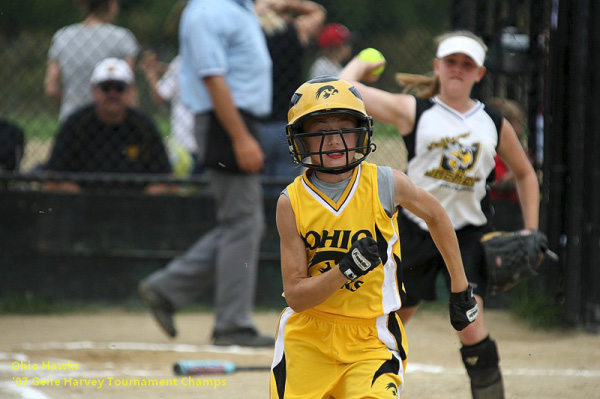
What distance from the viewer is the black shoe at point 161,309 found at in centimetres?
606

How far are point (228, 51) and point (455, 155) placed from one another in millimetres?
2207

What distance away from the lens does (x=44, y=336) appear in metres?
6.34

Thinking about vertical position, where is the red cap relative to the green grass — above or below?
above

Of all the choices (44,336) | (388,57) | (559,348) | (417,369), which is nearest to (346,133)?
(417,369)

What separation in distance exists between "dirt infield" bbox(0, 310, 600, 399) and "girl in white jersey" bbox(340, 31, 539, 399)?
30.2 inches

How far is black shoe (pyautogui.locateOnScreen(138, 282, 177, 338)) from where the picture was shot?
19.9ft

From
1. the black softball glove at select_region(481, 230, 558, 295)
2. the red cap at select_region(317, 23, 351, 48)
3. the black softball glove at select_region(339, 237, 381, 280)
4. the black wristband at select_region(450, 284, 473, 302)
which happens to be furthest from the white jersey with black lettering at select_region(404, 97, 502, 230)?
the red cap at select_region(317, 23, 351, 48)

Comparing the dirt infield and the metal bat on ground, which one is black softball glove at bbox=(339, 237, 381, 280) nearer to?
the dirt infield

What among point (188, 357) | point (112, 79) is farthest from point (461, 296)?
point (112, 79)

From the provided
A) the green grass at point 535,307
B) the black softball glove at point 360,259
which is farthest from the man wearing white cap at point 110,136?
the black softball glove at point 360,259

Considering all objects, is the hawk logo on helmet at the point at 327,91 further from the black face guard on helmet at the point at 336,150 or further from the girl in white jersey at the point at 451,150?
the girl in white jersey at the point at 451,150

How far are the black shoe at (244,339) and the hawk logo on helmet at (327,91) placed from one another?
2.95 m

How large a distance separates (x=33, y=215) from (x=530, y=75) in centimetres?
396

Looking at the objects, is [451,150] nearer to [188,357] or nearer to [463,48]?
[463,48]
